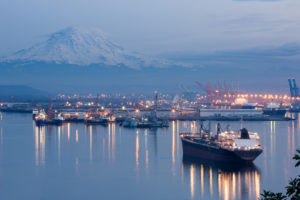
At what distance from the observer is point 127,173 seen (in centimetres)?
1060

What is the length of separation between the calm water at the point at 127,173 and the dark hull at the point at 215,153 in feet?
0.89

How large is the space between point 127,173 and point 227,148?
2.50m

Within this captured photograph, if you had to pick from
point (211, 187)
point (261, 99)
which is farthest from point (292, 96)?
point (211, 187)

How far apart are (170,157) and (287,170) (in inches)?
121

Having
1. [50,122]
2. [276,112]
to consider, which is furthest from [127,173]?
[276,112]

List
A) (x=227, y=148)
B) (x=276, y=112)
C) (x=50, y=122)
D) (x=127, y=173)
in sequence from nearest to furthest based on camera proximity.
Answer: (x=127, y=173) → (x=227, y=148) → (x=50, y=122) → (x=276, y=112)

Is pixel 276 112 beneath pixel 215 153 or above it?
above

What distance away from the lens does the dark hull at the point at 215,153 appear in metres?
11.5

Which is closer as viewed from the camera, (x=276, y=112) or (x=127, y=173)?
(x=127, y=173)

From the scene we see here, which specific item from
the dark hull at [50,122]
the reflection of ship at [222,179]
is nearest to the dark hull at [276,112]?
the dark hull at [50,122]

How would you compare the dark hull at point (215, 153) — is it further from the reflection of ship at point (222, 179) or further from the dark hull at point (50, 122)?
the dark hull at point (50, 122)

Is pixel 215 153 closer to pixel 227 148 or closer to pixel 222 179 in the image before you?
pixel 227 148

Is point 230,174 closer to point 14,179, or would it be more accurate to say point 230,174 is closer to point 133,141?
point 14,179

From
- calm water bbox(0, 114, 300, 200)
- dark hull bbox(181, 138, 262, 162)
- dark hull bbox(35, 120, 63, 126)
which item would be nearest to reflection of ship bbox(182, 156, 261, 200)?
calm water bbox(0, 114, 300, 200)
